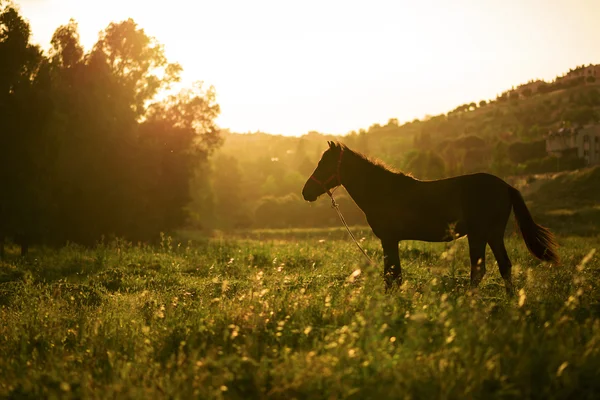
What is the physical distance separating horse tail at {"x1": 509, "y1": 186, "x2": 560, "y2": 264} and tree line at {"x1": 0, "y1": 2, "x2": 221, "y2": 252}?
2006cm

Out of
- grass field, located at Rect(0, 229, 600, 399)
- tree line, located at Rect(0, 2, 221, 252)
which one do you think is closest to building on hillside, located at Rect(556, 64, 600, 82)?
tree line, located at Rect(0, 2, 221, 252)

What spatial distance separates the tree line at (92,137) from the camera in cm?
2264

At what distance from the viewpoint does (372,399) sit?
4.41m

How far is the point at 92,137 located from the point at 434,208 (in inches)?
937

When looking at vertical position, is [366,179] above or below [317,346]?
Result: above

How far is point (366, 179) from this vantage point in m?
10.5

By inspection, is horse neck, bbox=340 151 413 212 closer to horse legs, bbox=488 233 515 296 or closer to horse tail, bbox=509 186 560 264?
horse legs, bbox=488 233 515 296

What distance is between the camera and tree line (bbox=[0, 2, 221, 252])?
22641mm

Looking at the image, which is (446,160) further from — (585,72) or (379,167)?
(379,167)

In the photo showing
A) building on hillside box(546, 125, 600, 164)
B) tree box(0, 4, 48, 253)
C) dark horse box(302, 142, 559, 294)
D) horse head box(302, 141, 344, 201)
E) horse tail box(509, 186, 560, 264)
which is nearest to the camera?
dark horse box(302, 142, 559, 294)

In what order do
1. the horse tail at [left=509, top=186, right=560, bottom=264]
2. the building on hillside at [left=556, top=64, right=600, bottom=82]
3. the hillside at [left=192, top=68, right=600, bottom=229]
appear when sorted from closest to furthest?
the horse tail at [left=509, top=186, right=560, bottom=264] → the hillside at [left=192, top=68, right=600, bottom=229] → the building on hillside at [left=556, top=64, right=600, bottom=82]

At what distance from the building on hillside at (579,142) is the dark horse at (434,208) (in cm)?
8761

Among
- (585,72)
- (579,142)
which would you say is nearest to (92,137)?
(579,142)

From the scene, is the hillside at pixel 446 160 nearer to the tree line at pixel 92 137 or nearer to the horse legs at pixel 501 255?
the tree line at pixel 92 137
